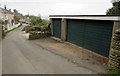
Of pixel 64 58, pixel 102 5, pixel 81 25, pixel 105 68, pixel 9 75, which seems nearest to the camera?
pixel 9 75

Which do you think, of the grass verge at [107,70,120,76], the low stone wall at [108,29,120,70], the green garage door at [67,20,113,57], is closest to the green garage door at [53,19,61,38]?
the green garage door at [67,20,113,57]

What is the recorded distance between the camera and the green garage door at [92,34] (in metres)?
7.91

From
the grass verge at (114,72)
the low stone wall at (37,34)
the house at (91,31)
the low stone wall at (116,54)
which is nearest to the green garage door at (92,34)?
the house at (91,31)

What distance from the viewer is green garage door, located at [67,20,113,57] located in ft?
26.0

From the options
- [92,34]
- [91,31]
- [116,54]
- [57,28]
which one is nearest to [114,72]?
[116,54]

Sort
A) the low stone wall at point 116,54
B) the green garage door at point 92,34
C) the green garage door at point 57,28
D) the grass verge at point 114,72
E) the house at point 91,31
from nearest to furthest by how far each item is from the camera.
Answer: the grass verge at point 114,72, the low stone wall at point 116,54, the house at point 91,31, the green garage door at point 92,34, the green garage door at point 57,28

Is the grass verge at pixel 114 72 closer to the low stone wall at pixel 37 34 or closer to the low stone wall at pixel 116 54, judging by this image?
the low stone wall at pixel 116 54

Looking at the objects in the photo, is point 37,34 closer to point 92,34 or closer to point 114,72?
point 92,34

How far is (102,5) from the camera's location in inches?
747

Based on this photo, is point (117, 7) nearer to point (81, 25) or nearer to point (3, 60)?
point (81, 25)

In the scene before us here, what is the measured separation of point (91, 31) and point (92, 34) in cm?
27

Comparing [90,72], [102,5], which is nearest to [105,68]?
[90,72]

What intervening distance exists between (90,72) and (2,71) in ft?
14.9

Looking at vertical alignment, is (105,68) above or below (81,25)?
below
